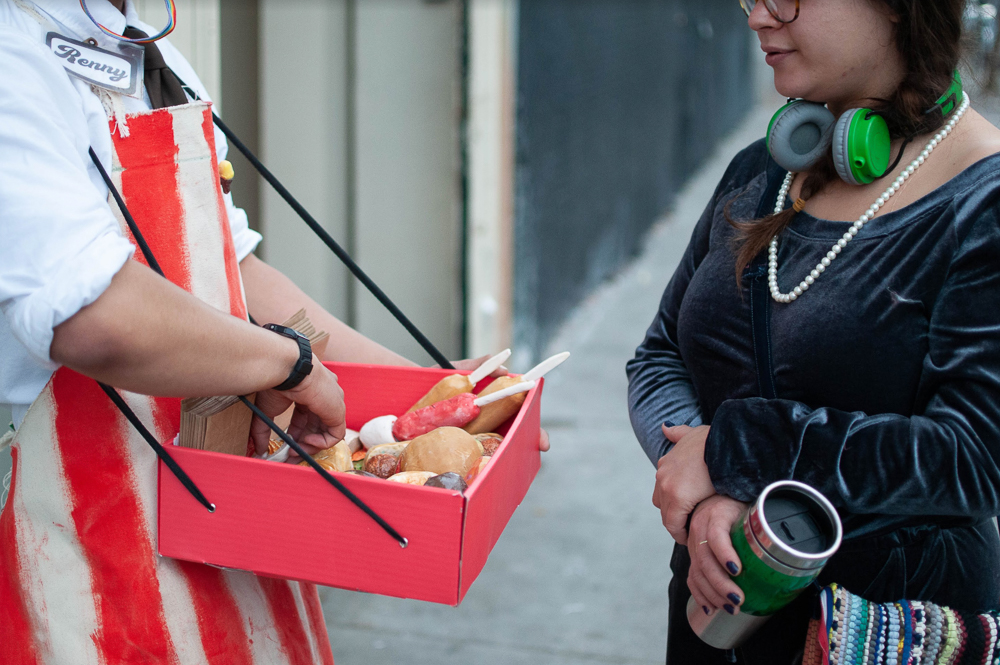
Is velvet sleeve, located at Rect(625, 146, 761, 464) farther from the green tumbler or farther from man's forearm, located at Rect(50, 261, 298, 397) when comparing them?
man's forearm, located at Rect(50, 261, 298, 397)

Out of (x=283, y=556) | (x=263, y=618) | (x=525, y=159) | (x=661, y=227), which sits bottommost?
(x=661, y=227)

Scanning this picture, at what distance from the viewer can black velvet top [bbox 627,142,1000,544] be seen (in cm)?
120

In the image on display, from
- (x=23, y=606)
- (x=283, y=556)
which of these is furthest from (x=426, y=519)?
(x=23, y=606)

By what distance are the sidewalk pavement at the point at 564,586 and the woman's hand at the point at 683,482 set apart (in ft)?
6.07

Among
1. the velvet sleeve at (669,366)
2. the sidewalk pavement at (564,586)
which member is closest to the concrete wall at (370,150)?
the sidewalk pavement at (564,586)

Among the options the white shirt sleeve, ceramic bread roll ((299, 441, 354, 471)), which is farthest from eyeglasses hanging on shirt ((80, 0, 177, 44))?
ceramic bread roll ((299, 441, 354, 471))

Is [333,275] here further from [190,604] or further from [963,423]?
[963,423]

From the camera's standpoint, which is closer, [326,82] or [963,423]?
[963,423]

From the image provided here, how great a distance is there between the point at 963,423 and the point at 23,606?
1359 millimetres

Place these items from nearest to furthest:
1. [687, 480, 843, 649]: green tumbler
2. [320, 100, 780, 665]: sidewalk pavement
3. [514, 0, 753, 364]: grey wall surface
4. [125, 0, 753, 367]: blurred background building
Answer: [687, 480, 843, 649]: green tumbler → [320, 100, 780, 665]: sidewalk pavement → [125, 0, 753, 367]: blurred background building → [514, 0, 753, 364]: grey wall surface

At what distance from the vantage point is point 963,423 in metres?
1.19

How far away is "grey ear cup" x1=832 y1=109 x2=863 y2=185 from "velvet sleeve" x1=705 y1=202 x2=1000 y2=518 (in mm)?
184

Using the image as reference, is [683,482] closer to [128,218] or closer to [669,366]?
[669,366]

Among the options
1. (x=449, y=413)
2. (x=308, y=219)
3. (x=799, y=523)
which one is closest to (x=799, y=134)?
(x=799, y=523)
